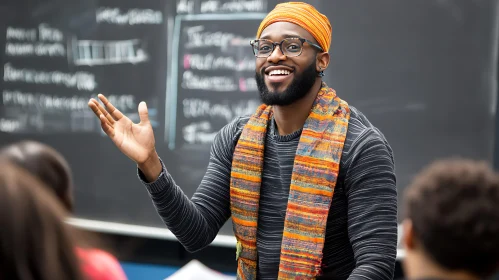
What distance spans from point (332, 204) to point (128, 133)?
24.9 inches

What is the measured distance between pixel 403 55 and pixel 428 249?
69.7 inches

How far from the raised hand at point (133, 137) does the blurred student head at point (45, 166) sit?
468mm

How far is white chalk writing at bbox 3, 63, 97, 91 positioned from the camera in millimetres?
3371

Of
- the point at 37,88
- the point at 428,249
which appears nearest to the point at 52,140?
the point at 37,88

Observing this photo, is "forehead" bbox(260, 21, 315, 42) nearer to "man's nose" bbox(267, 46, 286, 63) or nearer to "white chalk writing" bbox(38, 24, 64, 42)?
"man's nose" bbox(267, 46, 286, 63)

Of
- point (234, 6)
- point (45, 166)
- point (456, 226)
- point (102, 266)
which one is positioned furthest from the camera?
point (234, 6)

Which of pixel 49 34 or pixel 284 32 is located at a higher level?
pixel 49 34

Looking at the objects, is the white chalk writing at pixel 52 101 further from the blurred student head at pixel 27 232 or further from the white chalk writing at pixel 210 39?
the blurred student head at pixel 27 232

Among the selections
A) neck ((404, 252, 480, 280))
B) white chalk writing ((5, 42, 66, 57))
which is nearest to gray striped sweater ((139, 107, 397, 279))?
neck ((404, 252, 480, 280))

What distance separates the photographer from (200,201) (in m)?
2.08

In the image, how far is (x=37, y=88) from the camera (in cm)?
348

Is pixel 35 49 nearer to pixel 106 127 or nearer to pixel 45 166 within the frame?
pixel 106 127

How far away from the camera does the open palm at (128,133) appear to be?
1928 millimetres

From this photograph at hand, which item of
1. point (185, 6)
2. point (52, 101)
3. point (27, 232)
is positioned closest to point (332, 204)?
point (27, 232)
